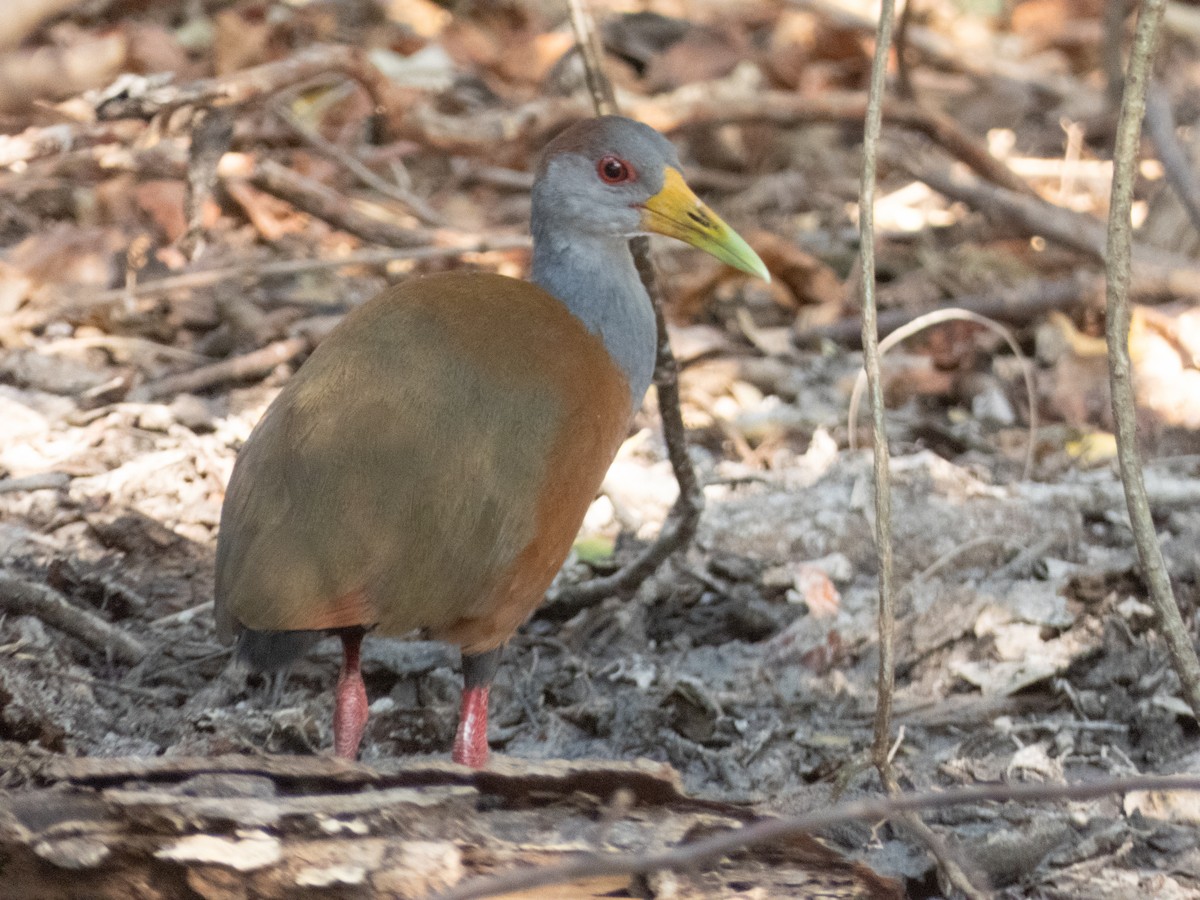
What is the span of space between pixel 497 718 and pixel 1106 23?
4993mm

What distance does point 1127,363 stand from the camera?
2311 millimetres

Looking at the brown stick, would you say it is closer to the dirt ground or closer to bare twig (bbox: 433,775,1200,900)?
the dirt ground

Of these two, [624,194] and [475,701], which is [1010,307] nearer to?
[624,194]

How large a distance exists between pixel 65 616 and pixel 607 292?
1528 millimetres

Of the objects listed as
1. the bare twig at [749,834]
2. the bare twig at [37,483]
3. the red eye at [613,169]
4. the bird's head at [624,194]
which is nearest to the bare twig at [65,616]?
the bare twig at [37,483]

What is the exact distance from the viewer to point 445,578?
2.93 m

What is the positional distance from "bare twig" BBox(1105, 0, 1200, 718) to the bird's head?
1.48 metres

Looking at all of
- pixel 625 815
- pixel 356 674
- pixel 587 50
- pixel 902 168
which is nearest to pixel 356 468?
pixel 356 674

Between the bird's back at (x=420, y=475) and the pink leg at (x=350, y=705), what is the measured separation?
269 millimetres

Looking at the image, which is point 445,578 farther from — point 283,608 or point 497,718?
point 497,718

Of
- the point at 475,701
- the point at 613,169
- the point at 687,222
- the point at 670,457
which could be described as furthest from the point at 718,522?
the point at 475,701

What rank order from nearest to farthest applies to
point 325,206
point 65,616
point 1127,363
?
point 1127,363 → point 65,616 → point 325,206

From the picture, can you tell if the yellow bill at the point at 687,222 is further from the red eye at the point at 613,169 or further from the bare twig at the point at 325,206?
the bare twig at the point at 325,206

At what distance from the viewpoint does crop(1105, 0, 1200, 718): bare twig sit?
7.36 feet
